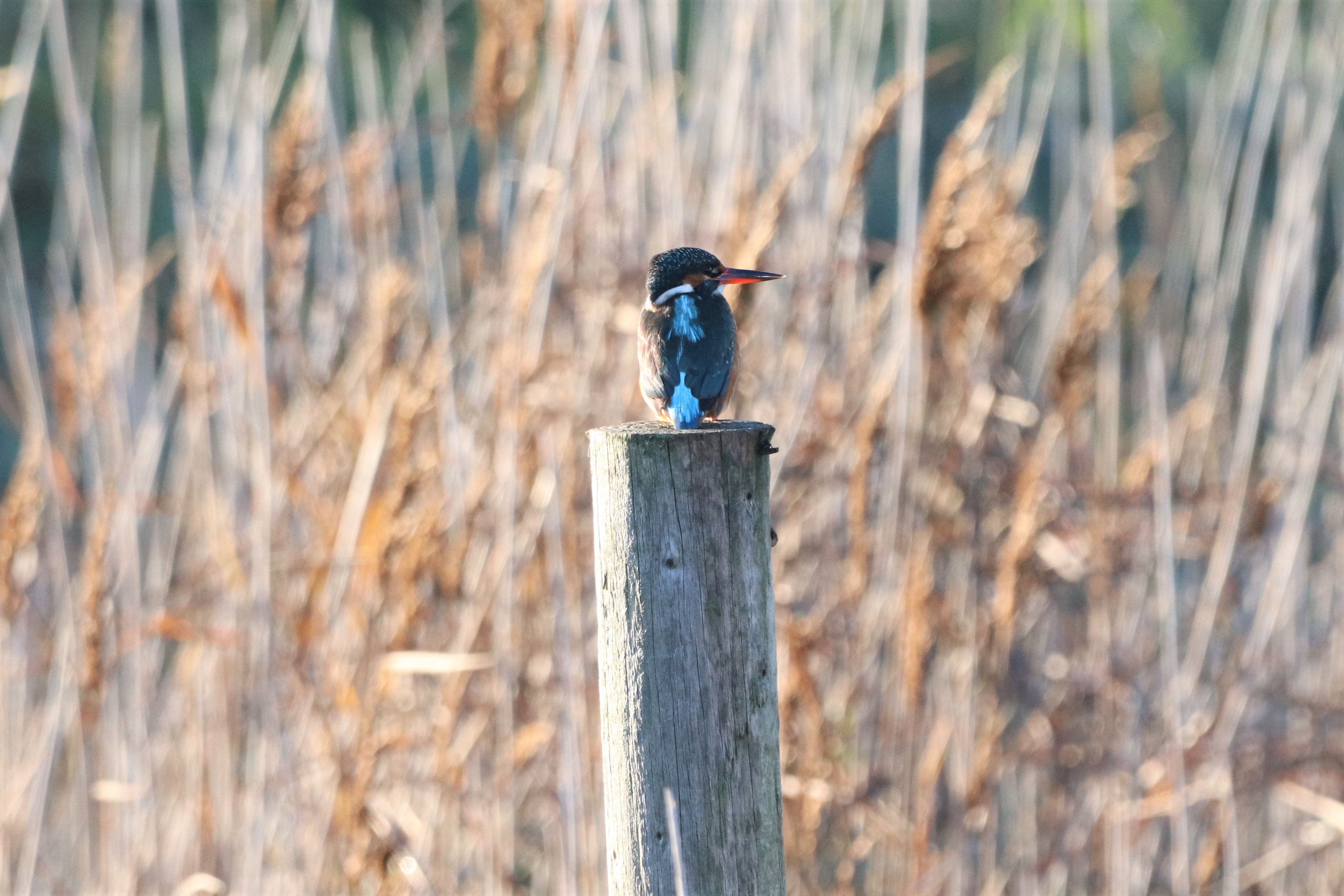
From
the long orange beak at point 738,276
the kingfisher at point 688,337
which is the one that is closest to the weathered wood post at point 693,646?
the kingfisher at point 688,337

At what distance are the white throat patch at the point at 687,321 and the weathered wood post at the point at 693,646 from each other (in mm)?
405

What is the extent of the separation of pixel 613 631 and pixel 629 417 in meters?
1.20

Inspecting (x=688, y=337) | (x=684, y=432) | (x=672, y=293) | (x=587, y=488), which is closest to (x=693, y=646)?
(x=684, y=432)

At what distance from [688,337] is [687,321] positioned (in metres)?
0.04

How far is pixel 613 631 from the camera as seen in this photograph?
4.89 feet

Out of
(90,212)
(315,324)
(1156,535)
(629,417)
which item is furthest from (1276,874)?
(90,212)

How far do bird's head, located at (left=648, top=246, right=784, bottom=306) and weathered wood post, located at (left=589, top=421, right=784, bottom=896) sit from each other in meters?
0.54

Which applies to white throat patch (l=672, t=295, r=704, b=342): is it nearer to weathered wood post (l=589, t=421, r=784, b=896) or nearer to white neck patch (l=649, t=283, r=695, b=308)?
white neck patch (l=649, t=283, r=695, b=308)

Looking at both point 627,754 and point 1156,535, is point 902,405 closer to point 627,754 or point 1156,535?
point 1156,535

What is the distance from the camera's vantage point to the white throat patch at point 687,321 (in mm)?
1879

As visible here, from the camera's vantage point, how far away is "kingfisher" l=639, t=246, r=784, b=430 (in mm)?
1802

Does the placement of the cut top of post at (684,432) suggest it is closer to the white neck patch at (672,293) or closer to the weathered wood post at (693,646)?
the weathered wood post at (693,646)

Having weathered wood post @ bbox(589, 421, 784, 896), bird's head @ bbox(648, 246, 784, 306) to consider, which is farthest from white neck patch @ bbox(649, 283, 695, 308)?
weathered wood post @ bbox(589, 421, 784, 896)

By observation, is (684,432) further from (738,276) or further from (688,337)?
(738,276)
